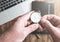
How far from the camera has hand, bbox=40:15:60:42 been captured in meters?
0.86

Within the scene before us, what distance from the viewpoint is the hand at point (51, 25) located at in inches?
33.7

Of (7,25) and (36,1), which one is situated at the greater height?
(36,1)

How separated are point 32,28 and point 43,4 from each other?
180 mm

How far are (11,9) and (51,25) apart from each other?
0.23 meters

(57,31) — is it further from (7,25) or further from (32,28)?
(7,25)

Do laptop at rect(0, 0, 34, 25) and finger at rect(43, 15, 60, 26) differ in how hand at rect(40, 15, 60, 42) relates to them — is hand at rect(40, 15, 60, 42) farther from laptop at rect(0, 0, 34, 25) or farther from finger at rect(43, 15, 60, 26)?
laptop at rect(0, 0, 34, 25)

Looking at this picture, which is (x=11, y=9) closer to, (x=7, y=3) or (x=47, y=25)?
(x=7, y=3)

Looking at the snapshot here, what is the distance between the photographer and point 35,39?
98 centimetres

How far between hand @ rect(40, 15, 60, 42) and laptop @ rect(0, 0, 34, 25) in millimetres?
133

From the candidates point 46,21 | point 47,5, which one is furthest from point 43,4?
point 46,21

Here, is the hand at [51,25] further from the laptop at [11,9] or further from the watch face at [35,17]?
the laptop at [11,9]

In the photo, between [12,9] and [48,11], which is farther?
[48,11]

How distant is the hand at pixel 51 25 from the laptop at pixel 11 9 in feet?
0.44

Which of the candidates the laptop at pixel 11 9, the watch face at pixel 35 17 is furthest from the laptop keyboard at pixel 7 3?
the watch face at pixel 35 17
